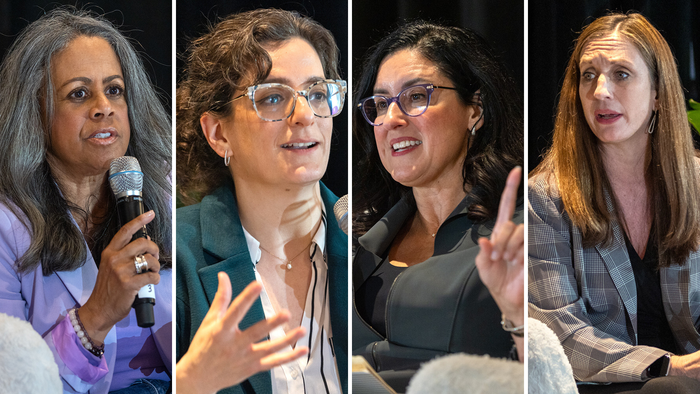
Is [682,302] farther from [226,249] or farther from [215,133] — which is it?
[215,133]

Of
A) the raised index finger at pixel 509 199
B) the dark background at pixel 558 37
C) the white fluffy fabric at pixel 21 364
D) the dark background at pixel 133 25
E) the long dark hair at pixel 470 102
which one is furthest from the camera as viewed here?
the dark background at pixel 558 37

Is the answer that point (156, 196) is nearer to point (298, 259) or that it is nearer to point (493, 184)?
point (298, 259)

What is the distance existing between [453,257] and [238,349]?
820 millimetres

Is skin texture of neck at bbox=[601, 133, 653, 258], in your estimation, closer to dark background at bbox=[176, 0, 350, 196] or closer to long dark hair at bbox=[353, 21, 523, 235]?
long dark hair at bbox=[353, 21, 523, 235]

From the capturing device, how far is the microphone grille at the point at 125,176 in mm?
2270

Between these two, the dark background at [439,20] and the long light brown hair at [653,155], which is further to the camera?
the long light brown hair at [653,155]

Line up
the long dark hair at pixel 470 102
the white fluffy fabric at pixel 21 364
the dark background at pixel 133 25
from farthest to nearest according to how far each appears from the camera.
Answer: the dark background at pixel 133 25 < the long dark hair at pixel 470 102 < the white fluffy fabric at pixel 21 364

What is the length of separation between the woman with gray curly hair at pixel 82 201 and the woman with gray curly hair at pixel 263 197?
0.17 meters

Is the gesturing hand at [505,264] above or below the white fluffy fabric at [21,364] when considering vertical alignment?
above

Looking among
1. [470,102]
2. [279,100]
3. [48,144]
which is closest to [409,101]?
[470,102]

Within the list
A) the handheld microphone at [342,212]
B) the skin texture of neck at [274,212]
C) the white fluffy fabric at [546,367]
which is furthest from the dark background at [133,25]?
the white fluffy fabric at [546,367]

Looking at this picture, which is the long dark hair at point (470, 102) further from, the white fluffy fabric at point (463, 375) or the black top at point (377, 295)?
the white fluffy fabric at point (463, 375)

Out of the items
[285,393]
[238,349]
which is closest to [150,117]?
[238,349]

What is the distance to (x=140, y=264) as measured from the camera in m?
2.27
